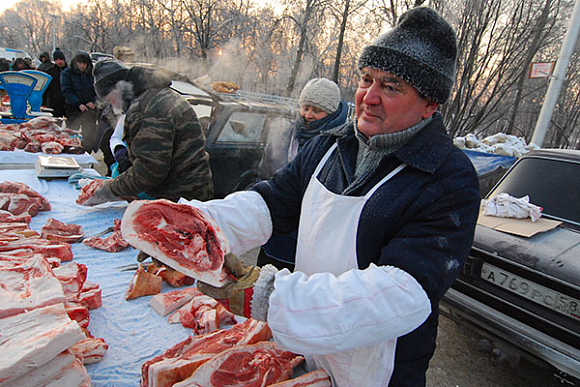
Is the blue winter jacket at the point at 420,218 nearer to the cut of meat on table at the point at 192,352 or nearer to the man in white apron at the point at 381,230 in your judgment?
the man in white apron at the point at 381,230

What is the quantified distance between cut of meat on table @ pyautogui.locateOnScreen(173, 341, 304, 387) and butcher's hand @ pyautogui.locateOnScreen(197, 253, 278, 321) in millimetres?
424

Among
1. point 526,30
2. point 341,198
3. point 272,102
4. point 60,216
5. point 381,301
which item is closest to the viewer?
point 381,301

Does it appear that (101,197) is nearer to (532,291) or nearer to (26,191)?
(26,191)

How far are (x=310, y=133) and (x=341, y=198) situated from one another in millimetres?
2300

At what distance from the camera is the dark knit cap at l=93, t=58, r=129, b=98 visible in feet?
10.6

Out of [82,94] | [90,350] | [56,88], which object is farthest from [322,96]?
[56,88]

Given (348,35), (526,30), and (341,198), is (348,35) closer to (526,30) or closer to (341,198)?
(526,30)

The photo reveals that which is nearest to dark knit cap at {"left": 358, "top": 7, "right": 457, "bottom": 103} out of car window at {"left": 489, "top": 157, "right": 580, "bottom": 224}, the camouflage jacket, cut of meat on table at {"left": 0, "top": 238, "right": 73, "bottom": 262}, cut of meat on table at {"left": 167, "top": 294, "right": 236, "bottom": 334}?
cut of meat on table at {"left": 167, "top": 294, "right": 236, "bottom": 334}

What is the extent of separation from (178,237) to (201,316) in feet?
2.34

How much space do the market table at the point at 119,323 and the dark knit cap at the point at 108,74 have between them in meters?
1.23

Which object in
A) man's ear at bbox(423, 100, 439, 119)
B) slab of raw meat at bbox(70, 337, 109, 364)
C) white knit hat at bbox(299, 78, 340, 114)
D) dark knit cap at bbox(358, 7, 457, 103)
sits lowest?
slab of raw meat at bbox(70, 337, 109, 364)

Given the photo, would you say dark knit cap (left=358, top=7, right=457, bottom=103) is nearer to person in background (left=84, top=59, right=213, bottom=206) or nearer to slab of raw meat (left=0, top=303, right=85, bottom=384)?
slab of raw meat (left=0, top=303, right=85, bottom=384)

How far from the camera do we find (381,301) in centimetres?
101

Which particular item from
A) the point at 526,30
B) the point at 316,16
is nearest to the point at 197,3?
the point at 316,16
